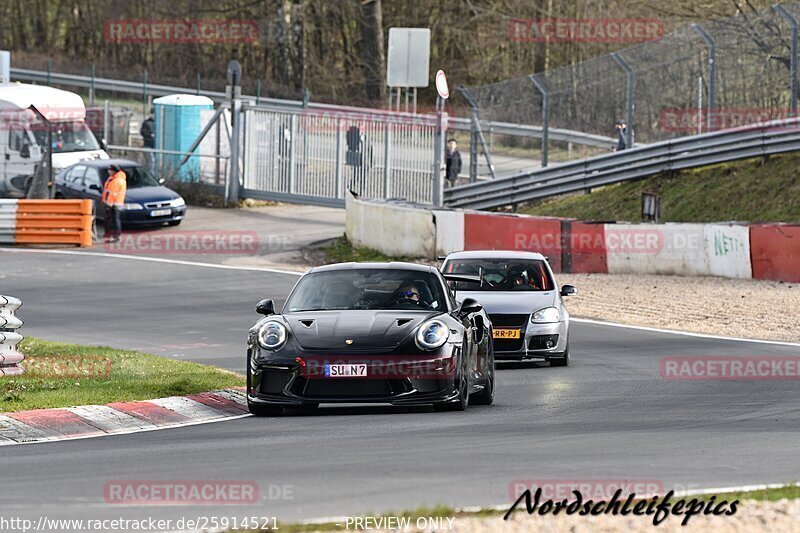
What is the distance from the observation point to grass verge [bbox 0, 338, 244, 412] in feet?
40.9

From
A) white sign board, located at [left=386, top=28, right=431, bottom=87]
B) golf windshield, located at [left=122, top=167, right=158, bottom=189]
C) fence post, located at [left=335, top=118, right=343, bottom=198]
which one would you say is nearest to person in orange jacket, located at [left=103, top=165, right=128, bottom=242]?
golf windshield, located at [left=122, top=167, right=158, bottom=189]

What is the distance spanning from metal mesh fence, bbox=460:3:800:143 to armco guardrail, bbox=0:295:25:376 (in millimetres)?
18472

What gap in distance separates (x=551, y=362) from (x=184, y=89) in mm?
36786

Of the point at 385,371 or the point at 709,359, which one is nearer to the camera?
the point at 385,371

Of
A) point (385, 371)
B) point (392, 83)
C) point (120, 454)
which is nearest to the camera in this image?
point (120, 454)

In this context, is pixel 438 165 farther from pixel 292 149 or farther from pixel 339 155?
pixel 292 149

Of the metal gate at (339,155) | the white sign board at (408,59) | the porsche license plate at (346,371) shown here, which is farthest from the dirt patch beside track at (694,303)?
the porsche license plate at (346,371)

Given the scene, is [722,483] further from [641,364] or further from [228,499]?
[641,364]

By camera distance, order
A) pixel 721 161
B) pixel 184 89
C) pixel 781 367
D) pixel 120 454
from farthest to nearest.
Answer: pixel 184 89 → pixel 721 161 → pixel 781 367 → pixel 120 454

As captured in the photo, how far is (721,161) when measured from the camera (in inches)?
1187

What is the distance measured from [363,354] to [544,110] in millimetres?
22373

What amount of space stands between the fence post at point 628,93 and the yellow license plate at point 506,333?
51.4ft

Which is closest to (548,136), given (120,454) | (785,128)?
(785,128)

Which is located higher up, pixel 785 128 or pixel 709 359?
pixel 785 128
